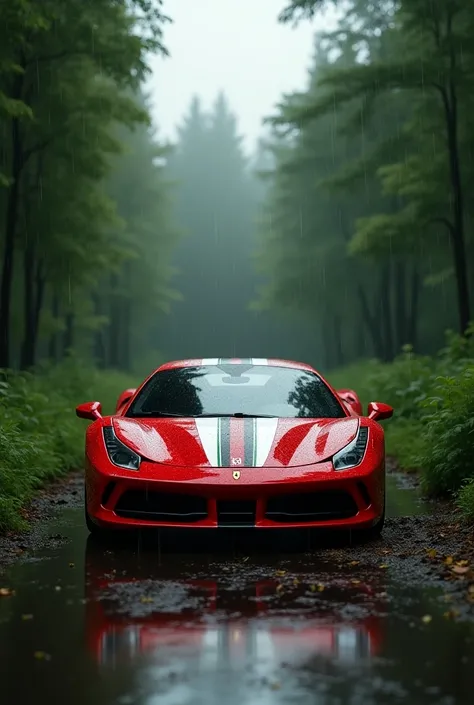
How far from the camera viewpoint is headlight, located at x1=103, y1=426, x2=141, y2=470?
6.61 metres

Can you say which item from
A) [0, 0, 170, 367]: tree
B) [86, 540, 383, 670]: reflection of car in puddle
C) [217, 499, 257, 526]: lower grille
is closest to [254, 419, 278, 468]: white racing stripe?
[217, 499, 257, 526]: lower grille

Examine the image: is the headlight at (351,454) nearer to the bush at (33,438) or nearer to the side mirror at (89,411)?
the side mirror at (89,411)

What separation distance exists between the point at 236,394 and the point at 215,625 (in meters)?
3.52

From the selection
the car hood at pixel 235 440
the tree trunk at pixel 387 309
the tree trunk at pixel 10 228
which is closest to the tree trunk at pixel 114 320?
the tree trunk at pixel 387 309

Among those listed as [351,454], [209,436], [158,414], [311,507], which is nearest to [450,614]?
[311,507]

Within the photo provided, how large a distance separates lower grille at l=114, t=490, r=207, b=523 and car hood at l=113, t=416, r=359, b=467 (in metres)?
0.25

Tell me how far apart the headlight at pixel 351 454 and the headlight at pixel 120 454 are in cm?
140

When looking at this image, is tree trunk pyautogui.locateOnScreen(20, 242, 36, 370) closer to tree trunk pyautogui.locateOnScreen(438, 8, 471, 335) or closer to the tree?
the tree

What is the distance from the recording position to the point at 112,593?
16.9 ft

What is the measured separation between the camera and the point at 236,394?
783 centimetres

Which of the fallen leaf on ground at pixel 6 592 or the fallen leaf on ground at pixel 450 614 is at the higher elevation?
the fallen leaf on ground at pixel 6 592

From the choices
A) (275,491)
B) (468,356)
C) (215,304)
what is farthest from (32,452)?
(215,304)

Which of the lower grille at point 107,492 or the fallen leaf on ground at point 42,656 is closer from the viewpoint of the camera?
the fallen leaf on ground at point 42,656

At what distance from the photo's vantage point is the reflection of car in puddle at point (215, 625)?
13.1 ft
